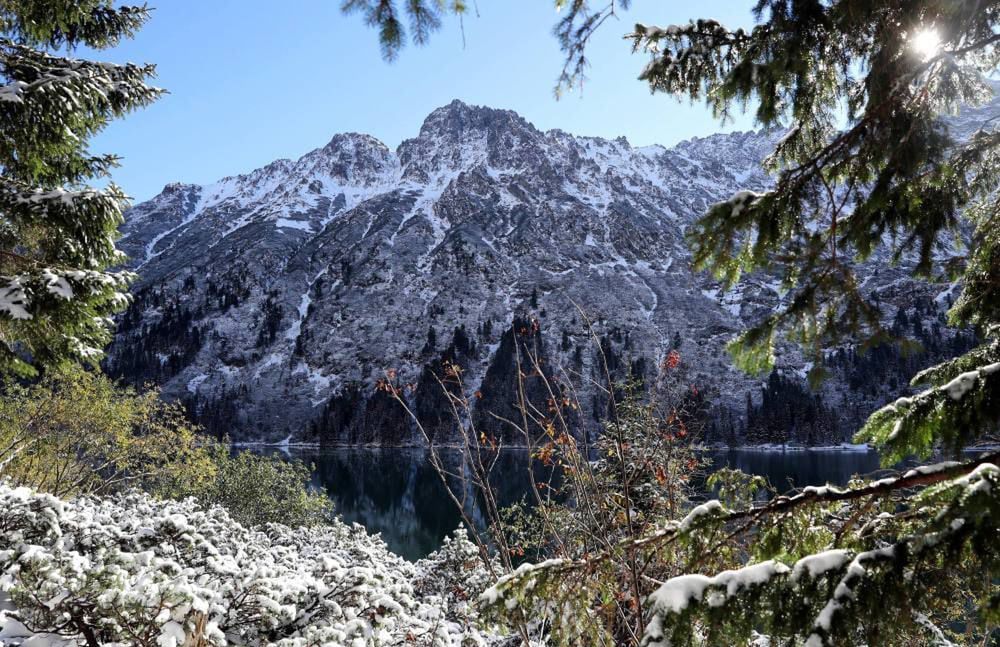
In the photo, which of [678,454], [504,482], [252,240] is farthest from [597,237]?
[678,454]

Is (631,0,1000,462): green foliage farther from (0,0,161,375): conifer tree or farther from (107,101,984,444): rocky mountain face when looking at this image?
(107,101,984,444): rocky mountain face

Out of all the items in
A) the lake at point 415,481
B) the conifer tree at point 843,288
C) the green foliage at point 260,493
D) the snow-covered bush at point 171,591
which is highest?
the conifer tree at point 843,288

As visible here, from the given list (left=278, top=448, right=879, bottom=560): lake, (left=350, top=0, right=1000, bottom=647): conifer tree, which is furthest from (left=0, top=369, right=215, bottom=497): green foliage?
(left=350, top=0, right=1000, bottom=647): conifer tree

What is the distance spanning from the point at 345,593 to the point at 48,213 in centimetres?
437

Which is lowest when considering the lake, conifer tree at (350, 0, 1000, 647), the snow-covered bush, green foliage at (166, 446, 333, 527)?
the lake

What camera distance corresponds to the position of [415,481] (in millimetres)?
59844

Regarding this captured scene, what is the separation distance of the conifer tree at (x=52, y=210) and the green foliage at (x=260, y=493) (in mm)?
18338

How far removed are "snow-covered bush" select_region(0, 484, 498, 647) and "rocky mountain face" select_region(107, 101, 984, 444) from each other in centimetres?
7810

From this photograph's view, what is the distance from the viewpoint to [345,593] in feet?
16.8

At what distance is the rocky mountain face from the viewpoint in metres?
105

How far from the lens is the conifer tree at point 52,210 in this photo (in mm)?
4309

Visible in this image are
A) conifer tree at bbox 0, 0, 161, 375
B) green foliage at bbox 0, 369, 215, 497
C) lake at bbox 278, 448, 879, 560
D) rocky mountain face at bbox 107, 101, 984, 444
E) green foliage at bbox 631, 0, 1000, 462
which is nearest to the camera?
green foliage at bbox 631, 0, 1000, 462

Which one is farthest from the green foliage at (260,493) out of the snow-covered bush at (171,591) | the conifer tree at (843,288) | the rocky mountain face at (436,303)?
the rocky mountain face at (436,303)

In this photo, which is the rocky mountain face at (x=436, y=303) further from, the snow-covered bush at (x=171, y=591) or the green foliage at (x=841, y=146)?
the green foliage at (x=841, y=146)
